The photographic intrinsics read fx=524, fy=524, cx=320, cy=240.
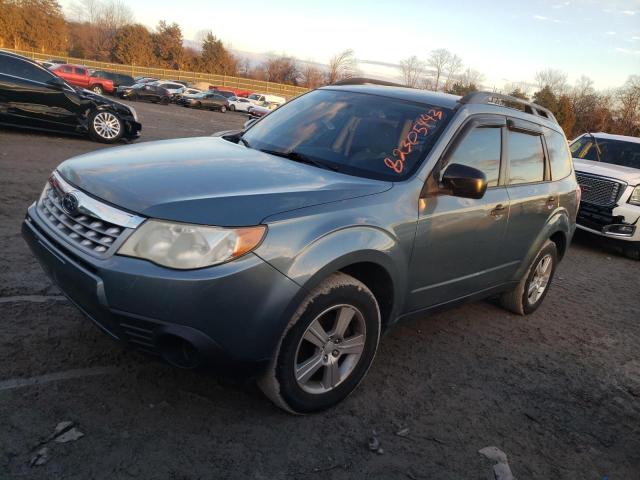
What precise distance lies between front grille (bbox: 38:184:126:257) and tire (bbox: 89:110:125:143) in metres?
8.66

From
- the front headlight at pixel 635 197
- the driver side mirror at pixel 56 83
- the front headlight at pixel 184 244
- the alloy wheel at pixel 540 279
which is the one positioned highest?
the driver side mirror at pixel 56 83

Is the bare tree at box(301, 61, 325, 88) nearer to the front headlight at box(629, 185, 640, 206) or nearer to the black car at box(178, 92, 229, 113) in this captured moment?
the black car at box(178, 92, 229, 113)

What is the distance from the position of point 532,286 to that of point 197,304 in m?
3.69

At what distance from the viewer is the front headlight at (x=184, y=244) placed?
2309 mm

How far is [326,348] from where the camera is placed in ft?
9.27

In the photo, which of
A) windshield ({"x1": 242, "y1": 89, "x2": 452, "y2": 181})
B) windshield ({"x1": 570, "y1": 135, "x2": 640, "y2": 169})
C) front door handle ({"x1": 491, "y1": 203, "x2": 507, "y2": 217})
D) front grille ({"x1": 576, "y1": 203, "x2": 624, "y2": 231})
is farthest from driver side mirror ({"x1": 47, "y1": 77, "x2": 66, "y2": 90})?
windshield ({"x1": 570, "y1": 135, "x2": 640, "y2": 169})

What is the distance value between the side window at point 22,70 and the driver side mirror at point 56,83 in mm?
61

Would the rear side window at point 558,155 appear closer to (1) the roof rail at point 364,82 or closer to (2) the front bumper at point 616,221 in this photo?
(1) the roof rail at point 364,82

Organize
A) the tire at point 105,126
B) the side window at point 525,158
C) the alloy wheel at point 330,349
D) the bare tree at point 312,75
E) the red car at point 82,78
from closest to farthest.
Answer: the alloy wheel at point 330,349
the side window at point 525,158
the tire at point 105,126
the red car at point 82,78
the bare tree at point 312,75

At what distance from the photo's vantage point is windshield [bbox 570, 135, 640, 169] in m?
9.29

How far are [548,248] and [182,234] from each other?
370 centimetres

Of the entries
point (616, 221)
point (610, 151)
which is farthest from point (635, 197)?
point (610, 151)

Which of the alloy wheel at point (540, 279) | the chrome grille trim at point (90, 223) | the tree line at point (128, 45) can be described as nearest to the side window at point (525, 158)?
the alloy wheel at point (540, 279)

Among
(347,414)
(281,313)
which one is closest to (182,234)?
(281,313)
